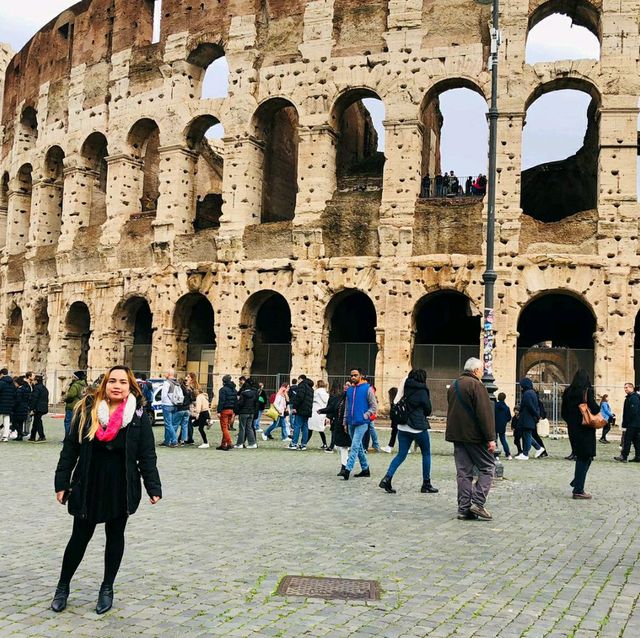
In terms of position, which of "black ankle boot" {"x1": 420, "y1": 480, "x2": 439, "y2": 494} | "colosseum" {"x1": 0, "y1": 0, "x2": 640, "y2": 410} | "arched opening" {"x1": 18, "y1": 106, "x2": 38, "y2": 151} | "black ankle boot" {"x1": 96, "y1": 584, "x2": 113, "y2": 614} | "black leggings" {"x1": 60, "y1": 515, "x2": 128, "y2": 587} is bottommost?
"black ankle boot" {"x1": 420, "y1": 480, "x2": 439, "y2": 494}

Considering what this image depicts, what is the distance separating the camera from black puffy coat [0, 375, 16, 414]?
653 inches

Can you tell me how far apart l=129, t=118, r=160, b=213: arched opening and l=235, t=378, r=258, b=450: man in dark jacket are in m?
13.7

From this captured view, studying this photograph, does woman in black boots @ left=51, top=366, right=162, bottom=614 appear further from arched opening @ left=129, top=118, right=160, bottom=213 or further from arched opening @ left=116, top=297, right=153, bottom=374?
arched opening @ left=129, top=118, right=160, bottom=213

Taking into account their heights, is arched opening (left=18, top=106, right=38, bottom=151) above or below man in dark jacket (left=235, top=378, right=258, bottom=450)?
above

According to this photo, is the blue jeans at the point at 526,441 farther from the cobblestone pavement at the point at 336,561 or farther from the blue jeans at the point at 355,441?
the blue jeans at the point at 355,441

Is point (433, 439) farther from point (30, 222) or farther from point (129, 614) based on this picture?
point (30, 222)

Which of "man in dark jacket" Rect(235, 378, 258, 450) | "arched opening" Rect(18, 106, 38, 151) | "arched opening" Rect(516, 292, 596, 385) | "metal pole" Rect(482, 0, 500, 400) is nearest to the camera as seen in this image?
"metal pole" Rect(482, 0, 500, 400)

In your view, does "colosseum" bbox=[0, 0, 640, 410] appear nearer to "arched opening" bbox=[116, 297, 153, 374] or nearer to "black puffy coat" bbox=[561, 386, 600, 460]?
"arched opening" bbox=[116, 297, 153, 374]

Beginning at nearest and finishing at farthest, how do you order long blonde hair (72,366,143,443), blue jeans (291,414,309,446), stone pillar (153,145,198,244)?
1. long blonde hair (72,366,143,443)
2. blue jeans (291,414,309,446)
3. stone pillar (153,145,198,244)

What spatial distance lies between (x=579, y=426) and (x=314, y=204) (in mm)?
15686

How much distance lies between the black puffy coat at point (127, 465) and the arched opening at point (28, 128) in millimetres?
32352

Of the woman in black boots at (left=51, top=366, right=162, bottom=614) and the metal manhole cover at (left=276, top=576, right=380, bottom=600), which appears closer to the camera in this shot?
the woman in black boots at (left=51, top=366, right=162, bottom=614)

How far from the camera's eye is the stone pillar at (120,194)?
28.1m

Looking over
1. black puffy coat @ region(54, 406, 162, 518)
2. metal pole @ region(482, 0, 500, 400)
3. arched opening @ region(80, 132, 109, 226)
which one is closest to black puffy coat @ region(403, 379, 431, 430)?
metal pole @ region(482, 0, 500, 400)
